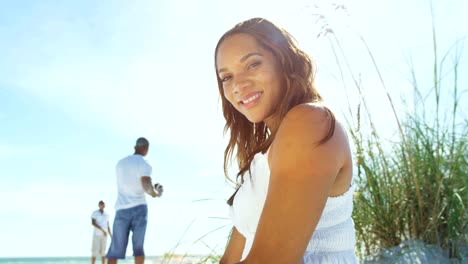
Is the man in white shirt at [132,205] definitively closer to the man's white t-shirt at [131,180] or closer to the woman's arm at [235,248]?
the man's white t-shirt at [131,180]

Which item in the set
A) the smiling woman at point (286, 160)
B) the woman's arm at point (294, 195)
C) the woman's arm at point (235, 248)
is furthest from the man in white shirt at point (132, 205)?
the woman's arm at point (294, 195)

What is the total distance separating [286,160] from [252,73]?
371 mm

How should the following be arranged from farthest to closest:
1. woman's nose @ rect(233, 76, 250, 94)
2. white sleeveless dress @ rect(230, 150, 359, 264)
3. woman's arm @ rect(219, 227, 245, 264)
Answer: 1. woman's arm @ rect(219, 227, 245, 264)
2. woman's nose @ rect(233, 76, 250, 94)
3. white sleeveless dress @ rect(230, 150, 359, 264)

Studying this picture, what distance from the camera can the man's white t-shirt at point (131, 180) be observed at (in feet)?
18.3

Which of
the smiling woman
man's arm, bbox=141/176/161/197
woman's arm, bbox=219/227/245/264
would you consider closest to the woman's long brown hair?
the smiling woman

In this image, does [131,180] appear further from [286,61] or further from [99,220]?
[99,220]

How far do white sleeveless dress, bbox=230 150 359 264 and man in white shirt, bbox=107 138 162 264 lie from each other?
4.34 meters

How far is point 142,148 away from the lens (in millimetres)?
5746

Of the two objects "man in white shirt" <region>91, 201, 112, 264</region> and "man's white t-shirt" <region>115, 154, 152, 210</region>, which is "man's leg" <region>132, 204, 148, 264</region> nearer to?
"man's white t-shirt" <region>115, 154, 152, 210</region>

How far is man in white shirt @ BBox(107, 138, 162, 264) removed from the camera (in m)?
5.59

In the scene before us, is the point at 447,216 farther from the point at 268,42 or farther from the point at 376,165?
the point at 268,42

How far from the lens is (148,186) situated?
5.56 m

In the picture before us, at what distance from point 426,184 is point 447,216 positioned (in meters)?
0.20

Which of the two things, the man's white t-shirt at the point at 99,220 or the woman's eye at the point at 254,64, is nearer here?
the woman's eye at the point at 254,64
